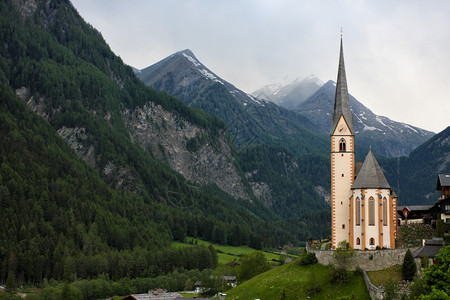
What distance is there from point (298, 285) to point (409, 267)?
18316mm

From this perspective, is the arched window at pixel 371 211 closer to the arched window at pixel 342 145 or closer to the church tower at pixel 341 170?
the church tower at pixel 341 170

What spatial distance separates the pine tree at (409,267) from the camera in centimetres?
9594

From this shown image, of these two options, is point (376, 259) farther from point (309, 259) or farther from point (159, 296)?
point (159, 296)

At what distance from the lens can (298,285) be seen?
104625mm

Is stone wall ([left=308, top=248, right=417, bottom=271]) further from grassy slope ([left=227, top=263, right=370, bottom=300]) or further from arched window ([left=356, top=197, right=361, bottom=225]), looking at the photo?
arched window ([left=356, top=197, right=361, bottom=225])

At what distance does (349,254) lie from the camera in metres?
104

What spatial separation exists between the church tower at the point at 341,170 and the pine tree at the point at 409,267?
18.5m

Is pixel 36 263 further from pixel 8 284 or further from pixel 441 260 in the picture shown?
pixel 441 260

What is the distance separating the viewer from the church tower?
116500 millimetres

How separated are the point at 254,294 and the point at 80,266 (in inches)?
3669

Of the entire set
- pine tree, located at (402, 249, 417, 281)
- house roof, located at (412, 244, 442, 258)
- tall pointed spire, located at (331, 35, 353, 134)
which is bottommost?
pine tree, located at (402, 249, 417, 281)

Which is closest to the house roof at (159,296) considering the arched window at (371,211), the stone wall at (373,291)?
the arched window at (371,211)

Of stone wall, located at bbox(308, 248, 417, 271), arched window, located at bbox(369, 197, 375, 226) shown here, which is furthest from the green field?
arched window, located at bbox(369, 197, 375, 226)

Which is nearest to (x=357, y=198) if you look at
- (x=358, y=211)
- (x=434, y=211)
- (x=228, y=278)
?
(x=358, y=211)
